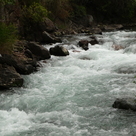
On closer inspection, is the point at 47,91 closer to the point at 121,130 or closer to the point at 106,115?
the point at 106,115

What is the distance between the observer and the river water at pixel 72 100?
17.1 feet

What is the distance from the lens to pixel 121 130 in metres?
5.07

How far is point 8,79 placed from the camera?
304 inches

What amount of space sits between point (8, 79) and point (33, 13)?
8.67 metres

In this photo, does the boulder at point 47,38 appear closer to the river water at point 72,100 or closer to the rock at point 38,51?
the rock at point 38,51

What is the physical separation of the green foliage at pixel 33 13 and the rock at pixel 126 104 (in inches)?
421

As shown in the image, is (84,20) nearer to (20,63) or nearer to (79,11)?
(79,11)

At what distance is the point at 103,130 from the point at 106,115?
72 cm

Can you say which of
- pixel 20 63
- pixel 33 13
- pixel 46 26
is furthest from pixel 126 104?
pixel 46 26

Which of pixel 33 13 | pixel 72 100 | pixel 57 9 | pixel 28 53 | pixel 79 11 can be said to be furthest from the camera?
pixel 79 11

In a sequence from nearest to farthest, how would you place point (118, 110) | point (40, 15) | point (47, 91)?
point (118, 110) < point (47, 91) < point (40, 15)

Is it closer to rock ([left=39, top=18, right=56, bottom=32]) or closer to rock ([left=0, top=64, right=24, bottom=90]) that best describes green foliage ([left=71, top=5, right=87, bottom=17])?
rock ([left=39, top=18, right=56, bottom=32])

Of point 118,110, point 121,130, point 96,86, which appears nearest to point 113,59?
point 96,86

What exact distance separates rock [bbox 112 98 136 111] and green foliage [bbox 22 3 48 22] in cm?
1070
